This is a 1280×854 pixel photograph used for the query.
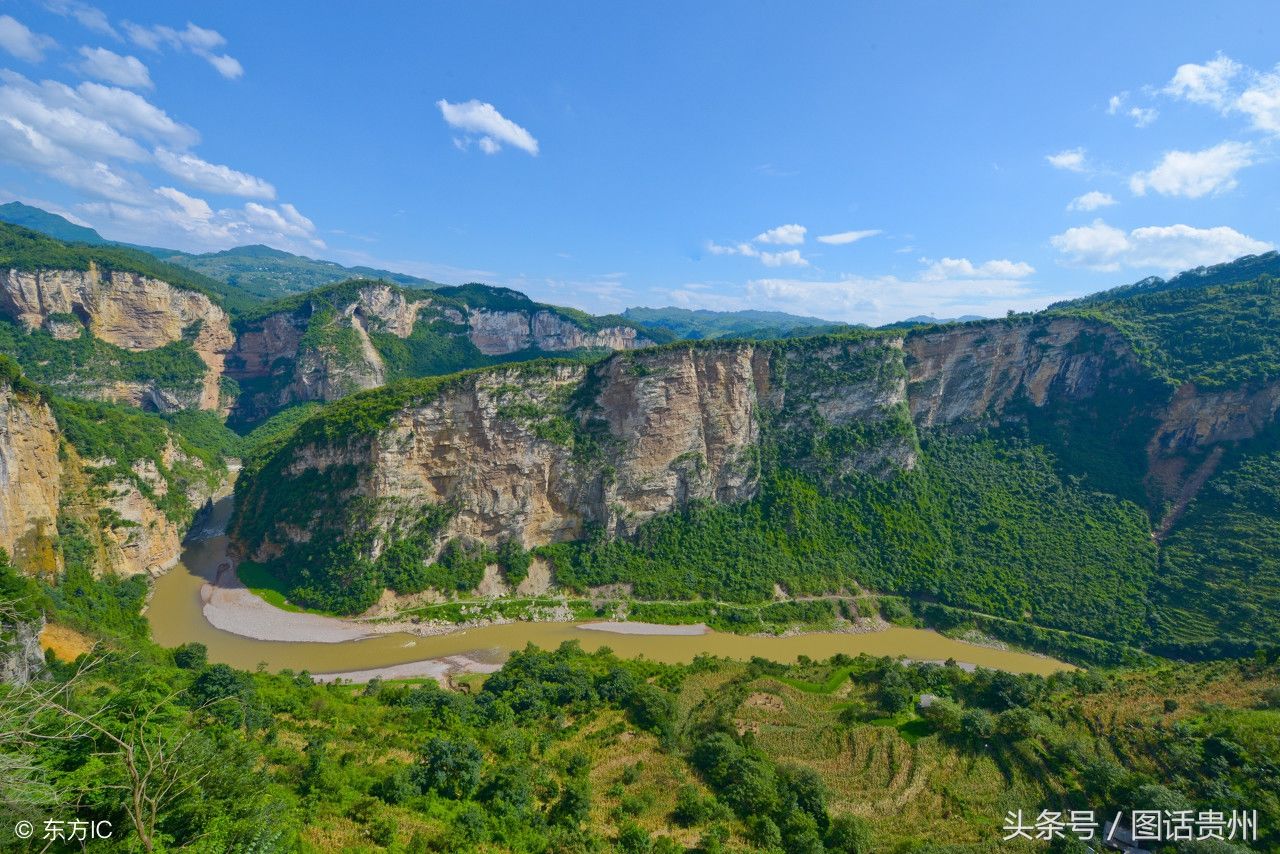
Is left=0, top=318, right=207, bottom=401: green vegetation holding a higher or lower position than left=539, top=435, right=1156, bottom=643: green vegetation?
higher

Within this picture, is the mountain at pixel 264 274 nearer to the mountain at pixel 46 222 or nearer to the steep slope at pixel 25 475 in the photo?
the mountain at pixel 46 222

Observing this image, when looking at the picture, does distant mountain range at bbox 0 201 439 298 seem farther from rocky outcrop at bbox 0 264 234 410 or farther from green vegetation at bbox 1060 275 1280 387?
green vegetation at bbox 1060 275 1280 387

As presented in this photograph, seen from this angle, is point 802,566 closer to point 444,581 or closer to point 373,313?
point 444,581

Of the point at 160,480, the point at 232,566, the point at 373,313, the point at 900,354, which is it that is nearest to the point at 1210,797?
the point at 900,354

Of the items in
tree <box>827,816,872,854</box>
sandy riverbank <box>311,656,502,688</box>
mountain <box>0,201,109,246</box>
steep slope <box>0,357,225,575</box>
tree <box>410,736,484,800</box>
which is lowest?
sandy riverbank <box>311,656,502,688</box>

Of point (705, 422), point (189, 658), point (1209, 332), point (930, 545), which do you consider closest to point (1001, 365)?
point (1209, 332)

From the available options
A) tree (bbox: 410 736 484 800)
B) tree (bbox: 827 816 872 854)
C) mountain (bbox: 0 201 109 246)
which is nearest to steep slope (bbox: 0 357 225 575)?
tree (bbox: 410 736 484 800)
